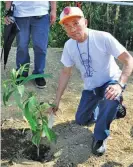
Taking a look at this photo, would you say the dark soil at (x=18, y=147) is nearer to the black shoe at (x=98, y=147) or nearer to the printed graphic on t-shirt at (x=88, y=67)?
the black shoe at (x=98, y=147)

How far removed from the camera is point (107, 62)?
267 centimetres

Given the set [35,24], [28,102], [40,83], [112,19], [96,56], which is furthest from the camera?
[112,19]

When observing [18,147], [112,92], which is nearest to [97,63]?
[112,92]

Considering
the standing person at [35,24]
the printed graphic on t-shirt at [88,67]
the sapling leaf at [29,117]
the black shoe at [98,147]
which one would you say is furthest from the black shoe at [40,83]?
the sapling leaf at [29,117]

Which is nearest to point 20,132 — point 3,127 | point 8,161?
point 3,127

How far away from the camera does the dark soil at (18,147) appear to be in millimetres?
2605

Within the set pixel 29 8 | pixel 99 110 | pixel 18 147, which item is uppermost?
pixel 29 8

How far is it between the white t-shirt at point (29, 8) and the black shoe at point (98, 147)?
1.35m

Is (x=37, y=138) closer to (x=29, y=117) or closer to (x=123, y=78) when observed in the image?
(x=29, y=117)

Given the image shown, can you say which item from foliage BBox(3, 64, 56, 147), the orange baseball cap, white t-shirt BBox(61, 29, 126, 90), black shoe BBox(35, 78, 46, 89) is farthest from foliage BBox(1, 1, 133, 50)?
foliage BBox(3, 64, 56, 147)

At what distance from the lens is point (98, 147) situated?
262 cm

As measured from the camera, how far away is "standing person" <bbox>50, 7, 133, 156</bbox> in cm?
237

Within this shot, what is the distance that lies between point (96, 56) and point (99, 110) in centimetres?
37

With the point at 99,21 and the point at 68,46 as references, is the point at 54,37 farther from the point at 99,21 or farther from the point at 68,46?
the point at 68,46
